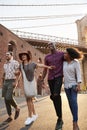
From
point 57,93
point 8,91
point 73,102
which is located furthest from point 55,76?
Answer: point 8,91

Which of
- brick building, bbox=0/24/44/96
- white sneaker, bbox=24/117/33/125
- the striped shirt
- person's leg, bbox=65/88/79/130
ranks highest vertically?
brick building, bbox=0/24/44/96

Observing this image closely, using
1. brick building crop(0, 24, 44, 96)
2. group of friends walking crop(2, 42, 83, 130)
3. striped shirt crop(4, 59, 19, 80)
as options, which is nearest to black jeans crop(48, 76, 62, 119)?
group of friends walking crop(2, 42, 83, 130)

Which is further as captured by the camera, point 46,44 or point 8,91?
point 46,44

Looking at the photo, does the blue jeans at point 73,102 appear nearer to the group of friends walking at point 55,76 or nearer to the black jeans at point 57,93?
the group of friends walking at point 55,76

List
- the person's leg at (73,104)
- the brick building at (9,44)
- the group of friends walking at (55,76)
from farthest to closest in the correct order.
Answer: the brick building at (9,44)
the group of friends walking at (55,76)
the person's leg at (73,104)

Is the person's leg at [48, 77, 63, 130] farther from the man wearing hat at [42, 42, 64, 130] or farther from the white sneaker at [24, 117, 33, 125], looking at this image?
the white sneaker at [24, 117, 33, 125]

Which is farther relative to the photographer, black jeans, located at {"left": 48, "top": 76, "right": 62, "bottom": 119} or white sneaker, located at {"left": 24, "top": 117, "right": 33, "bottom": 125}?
white sneaker, located at {"left": 24, "top": 117, "right": 33, "bottom": 125}

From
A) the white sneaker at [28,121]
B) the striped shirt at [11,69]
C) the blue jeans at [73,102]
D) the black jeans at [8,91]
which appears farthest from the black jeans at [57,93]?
the striped shirt at [11,69]

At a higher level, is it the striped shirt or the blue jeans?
the striped shirt

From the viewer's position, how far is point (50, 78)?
5641mm

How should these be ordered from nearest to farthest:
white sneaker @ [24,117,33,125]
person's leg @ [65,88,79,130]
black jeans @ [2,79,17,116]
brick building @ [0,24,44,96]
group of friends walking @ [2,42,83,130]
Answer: person's leg @ [65,88,79,130] < group of friends walking @ [2,42,83,130] < white sneaker @ [24,117,33,125] < black jeans @ [2,79,17,116] < brick building @ [0,24,44,96]

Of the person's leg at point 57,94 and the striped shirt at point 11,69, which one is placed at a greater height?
the striped shirt at point 11,69

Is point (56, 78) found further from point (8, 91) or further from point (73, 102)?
point (8, 91)

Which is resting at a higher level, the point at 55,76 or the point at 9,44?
the point at 9,44
